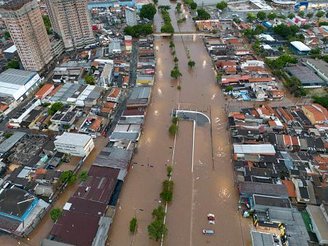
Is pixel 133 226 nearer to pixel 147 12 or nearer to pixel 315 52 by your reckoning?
pixel 315 52

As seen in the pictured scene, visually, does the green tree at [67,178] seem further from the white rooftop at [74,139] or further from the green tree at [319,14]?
the green tree at [319,14]

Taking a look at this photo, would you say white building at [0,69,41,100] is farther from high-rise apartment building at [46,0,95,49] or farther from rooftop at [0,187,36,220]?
rooftop at [0,187,36,220]

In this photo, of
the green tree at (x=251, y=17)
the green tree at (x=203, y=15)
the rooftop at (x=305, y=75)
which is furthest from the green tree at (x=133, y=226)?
the green tree at (x=251, y=17)

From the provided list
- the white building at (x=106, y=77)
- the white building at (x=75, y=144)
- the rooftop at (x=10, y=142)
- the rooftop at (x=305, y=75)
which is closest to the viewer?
the white building at (x=75, y=144)

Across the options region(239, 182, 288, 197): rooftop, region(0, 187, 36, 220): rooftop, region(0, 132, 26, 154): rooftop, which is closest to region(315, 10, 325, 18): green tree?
region(239, 182, 288, 197): rooftop

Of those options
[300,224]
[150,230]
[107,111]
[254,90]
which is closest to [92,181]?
[150,230]

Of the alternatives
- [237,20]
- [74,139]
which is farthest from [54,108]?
[237,20]

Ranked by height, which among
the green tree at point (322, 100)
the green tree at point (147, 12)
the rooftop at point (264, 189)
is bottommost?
the rooftop at point (264, 189)

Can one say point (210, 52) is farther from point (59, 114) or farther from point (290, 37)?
point (59, 114)
